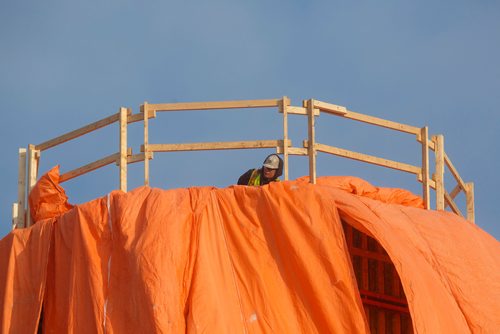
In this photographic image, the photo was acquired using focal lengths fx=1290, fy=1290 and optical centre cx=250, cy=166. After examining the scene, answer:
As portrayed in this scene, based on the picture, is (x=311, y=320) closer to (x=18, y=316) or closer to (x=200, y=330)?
(x=200, y=330)

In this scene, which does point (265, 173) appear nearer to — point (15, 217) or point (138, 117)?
point (138, 117)

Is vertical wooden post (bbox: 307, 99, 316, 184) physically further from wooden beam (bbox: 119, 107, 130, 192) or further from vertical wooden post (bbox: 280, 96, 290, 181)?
wooden beam (bbox: 119, 107, 130, 192)

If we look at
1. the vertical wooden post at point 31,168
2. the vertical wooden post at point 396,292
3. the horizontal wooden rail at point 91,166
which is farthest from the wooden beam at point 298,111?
the vertical wooden post at point 31,168

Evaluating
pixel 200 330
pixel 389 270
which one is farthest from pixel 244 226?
pixel 389 270

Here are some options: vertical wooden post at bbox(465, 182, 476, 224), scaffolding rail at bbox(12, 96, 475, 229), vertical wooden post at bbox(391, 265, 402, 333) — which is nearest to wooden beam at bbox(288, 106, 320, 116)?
scaffolding rail at bbox(12, 96, 475, 229)

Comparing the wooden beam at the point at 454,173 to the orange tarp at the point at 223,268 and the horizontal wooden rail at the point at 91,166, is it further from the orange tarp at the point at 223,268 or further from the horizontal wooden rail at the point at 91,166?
the horizontal wooden rail at the point at 91,166

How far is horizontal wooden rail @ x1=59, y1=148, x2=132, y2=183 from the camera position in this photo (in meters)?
17.9

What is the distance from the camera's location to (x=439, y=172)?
19375 mm

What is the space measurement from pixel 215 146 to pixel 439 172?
12.6 ft

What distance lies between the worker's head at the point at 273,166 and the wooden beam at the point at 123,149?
1.94 meters

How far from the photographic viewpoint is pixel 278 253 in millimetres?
16609

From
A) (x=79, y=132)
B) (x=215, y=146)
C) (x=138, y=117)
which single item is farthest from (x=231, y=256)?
(x=79, y=132)

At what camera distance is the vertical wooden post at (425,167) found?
1894cm

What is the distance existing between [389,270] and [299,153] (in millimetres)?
2754
